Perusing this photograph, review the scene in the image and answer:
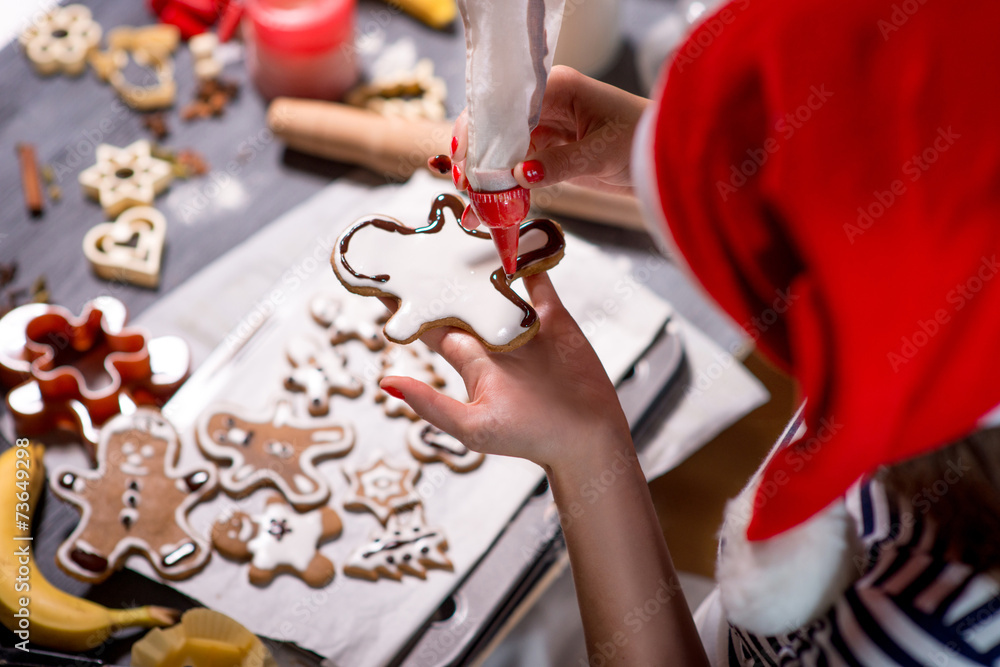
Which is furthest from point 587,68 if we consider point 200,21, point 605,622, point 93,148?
point 605,622

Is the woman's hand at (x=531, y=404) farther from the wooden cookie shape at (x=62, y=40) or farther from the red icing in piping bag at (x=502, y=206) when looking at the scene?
the wooden cookie shape at (x=62, y=40)

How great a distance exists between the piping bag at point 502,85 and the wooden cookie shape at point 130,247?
0.68m

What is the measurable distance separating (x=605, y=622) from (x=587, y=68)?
0.96 metres

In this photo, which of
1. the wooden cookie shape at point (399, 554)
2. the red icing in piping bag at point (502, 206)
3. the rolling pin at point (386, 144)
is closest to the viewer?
the red icing in piping bag at point (502, 206)

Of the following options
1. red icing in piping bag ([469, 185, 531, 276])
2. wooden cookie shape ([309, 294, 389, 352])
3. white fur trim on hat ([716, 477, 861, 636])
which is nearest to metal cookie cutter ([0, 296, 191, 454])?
wooden cookie shape ([309, 294, 389, 352])

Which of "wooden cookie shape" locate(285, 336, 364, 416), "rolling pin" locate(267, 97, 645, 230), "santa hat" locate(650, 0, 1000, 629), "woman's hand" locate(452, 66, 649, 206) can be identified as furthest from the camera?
"rolling pin" locate(267, 97, 645, 230)

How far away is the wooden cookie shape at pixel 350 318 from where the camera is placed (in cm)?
109

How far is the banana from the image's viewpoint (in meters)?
0.82

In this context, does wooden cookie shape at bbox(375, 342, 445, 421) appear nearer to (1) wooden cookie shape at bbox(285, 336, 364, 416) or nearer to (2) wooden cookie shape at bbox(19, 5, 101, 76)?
(1) wooden cookie shape at bbox(285, 336, 364, 416)

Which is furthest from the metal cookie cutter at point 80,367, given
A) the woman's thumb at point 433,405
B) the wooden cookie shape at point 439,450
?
the woman's thumb at point 433,405

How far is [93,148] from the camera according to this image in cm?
127

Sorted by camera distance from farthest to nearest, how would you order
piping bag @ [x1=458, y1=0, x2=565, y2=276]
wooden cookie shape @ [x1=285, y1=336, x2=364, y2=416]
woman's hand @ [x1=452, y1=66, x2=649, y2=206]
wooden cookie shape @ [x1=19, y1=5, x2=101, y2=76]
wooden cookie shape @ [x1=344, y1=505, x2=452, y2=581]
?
1. wooden cookie shape @ [x1=19, y1=5, x2=101, y2=76]
2. wooden cookie shape @ [x1=285, y1=336, x2=364, y2=416]
3. wooden cookie shape @ [x1=344, y1=505, x2=452, y2=581]
4. woman's hand @ [x1=452, y1=66, x2=649, y2=206]
5. piping bag @ [x1=458, y1=0, x2=565, y2=276]

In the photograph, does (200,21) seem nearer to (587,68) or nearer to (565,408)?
(587,68)

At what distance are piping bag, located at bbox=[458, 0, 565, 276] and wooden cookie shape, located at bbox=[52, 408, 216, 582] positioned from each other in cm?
54
